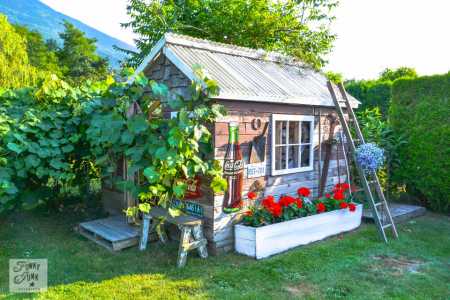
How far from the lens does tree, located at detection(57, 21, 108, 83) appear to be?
2988 centimetres

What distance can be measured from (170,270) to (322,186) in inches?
124

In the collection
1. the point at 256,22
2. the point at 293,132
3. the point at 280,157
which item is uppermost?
the point at 256,22

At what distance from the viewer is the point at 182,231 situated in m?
4.03

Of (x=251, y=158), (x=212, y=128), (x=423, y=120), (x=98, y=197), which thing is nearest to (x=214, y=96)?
(x=212, y=128)

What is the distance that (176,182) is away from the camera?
422 centimetres

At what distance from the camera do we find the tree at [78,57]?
2988 centimetres

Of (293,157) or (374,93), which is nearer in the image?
(293,157)

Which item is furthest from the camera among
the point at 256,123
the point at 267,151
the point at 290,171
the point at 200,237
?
the point at 290,171

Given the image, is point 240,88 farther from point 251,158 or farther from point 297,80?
point 297,80

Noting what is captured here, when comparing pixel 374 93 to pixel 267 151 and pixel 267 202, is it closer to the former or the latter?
pixel 267 151

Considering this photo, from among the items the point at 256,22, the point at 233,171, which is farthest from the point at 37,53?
the point at 233,171

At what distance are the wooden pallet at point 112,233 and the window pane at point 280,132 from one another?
2.44 metres

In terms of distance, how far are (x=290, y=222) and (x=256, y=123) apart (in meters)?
1.42

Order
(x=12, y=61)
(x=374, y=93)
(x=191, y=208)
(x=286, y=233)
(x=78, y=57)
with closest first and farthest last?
(x=286, y=233), (x=191, y=208), (x=374, y=93), (x=12, y=61), (x=78, y=57)
